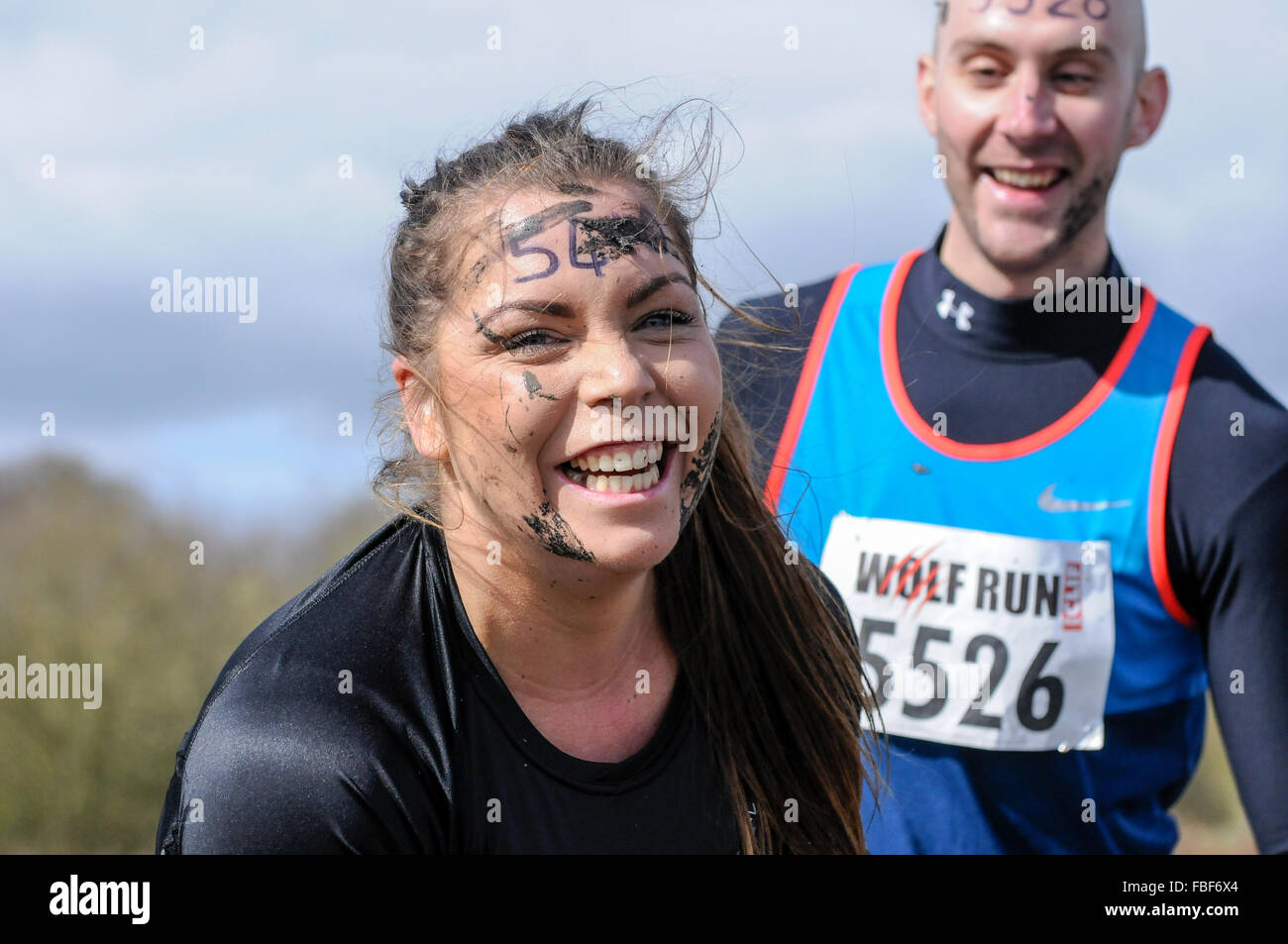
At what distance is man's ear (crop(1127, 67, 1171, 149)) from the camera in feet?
15.1

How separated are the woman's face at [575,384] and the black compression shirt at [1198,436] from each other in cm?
112

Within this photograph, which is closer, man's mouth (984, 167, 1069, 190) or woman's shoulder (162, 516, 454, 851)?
woman's shoulder (162, 516, 454, 851)

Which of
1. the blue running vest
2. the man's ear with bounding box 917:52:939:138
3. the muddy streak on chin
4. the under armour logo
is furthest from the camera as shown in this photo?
the man's ear with bounding box 917:52:939:138

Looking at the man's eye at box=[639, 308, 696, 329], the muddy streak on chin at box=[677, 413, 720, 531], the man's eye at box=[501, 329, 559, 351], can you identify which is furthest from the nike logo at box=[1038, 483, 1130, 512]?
the man's eye at box=[501, 329, 559, 351]

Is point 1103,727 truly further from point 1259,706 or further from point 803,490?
point 803,490

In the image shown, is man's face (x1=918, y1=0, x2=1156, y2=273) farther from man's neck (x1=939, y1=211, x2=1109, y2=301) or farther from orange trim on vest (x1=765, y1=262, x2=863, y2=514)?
orange trim on vest (x1=765, y1=262, x2=863, y2=514)

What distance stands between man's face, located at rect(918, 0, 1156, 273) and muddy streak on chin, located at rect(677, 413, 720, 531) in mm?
2188

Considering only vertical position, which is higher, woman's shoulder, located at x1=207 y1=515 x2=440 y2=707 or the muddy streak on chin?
the muddy streak on chin

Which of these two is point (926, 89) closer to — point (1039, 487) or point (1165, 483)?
point (1039, 487)

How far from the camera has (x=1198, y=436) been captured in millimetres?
4273

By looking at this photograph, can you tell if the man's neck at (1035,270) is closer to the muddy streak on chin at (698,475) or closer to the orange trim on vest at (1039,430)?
the orange trim on vest at (1039,430)

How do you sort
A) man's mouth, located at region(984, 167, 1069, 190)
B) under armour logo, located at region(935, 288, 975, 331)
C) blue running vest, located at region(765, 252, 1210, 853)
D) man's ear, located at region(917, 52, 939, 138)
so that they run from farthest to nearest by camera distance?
man's ear, located at region(917, 52, 939, 138)
under armour logo, located at region(935, 288, 975, 331)
man's mouth, located at region(984, 167, 1069, 190)
blue running vest, located at region(765, 252, 1210, 853)
